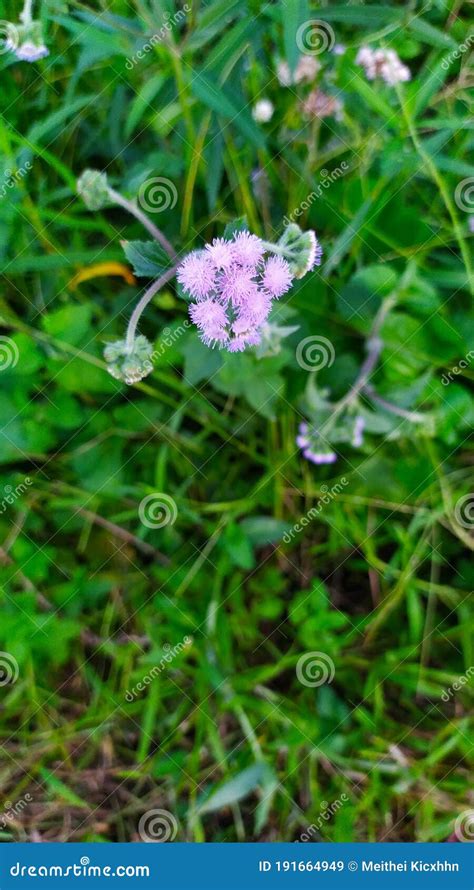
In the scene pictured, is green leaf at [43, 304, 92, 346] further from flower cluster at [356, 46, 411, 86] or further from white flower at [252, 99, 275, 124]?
flower cluster at [356, 46, 411, 86]

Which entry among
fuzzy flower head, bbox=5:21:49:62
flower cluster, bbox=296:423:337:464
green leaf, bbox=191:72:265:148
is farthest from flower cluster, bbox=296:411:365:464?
fuzzy flower head, bbox=5:21:49:62

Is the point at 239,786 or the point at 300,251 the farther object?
the point at 239,786

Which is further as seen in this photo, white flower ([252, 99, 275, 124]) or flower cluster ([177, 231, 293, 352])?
white flower ([252, 99, 275, 124])

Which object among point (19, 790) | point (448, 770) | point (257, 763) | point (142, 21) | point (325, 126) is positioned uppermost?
point (325, 126)

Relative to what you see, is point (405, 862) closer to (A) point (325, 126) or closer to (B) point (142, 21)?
(A) point (325, 126)

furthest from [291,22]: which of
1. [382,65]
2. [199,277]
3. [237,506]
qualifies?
[237,506]

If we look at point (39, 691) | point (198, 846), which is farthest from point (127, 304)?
point (198, 846)

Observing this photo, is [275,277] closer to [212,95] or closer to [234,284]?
[234,284]
